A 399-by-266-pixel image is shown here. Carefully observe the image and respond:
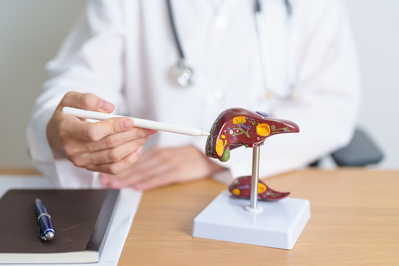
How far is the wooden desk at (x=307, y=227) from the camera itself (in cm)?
48

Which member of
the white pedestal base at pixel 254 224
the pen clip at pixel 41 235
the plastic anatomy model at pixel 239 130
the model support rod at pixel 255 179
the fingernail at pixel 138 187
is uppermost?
the plastic anatomy model at pixel 239 130

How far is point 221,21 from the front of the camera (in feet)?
3.01

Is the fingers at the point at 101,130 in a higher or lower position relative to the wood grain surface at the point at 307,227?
higher

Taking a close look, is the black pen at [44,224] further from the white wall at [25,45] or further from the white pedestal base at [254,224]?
the white wall at [25,45]

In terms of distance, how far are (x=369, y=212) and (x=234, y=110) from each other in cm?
30

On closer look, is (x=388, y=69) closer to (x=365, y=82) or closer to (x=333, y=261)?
(x=365, y=82)

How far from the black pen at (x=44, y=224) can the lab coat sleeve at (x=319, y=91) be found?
0.45 m

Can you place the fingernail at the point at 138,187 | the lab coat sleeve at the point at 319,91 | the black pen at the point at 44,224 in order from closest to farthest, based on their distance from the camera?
the black pen at the point at 44,224, the fingernail at the point at 138,187, the lab coat sleeve at the point at 319,91

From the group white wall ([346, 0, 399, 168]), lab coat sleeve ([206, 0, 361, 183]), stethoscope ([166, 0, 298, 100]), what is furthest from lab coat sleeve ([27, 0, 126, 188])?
white wall ([346, 0, 399, 168])

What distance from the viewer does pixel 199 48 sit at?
0.93 metres

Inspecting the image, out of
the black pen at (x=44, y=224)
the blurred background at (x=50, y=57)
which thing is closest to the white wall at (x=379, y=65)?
the blurred background at (x=50, y=57)

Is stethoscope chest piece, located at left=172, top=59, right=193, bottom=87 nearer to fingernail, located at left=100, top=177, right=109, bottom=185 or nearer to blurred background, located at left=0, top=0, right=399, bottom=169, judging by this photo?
fingernail, located at left=100, top=177, right=109, bottom=185

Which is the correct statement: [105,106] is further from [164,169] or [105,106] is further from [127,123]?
[164,169]

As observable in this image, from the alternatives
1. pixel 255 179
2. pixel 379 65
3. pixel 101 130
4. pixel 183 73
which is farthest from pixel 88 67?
pixel 379 65
